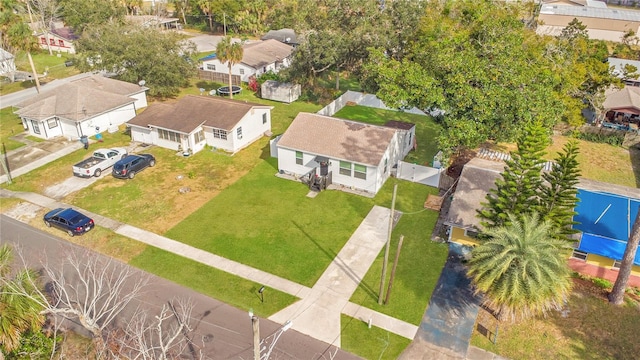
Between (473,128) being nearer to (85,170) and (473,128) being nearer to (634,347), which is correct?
(634,347)

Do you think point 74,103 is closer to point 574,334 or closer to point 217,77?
point 217,77

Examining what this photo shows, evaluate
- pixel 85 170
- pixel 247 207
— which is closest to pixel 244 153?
pixel 247 207

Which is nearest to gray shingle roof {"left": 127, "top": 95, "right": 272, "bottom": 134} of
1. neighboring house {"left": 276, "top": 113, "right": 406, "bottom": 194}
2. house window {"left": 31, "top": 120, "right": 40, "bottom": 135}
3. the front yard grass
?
neighboring house {"left": 276, "top": 113, "right": 406, "bottom": 194}

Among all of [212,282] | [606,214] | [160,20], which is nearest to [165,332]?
[212,282]

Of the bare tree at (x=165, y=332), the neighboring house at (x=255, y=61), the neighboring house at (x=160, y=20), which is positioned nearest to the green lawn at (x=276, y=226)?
the bare tree at (x=165, y=332)

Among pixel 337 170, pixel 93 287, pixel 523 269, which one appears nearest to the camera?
pixel 523 269

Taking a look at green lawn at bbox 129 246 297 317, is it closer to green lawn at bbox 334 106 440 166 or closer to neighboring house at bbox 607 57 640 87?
green lawn at bbox 334 106 440 166
